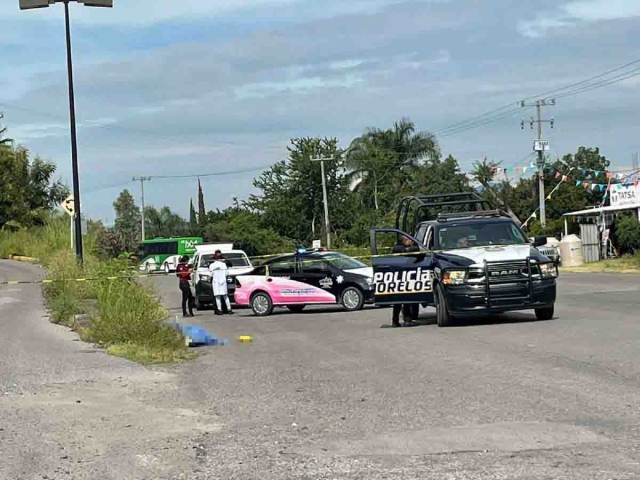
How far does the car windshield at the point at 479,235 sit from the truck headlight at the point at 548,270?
3.38 feet

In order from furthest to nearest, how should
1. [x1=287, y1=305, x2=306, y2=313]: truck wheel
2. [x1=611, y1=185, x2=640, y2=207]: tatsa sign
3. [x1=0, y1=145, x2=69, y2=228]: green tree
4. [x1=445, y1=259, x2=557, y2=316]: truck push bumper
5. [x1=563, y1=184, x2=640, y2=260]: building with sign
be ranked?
[x1=0, y1=145, x2=69, y2=228]: green tree < [x1=611, y1=185, x2=640, y2=207]: tatsa sign < [x1=563, y1=184, x2=640, y2=260]: building with sign < [x1=287, y1=305, x2=306, y2=313]: truck wheel < [x1=445, y1=259, x2=557, y2=316]: truck push bumper

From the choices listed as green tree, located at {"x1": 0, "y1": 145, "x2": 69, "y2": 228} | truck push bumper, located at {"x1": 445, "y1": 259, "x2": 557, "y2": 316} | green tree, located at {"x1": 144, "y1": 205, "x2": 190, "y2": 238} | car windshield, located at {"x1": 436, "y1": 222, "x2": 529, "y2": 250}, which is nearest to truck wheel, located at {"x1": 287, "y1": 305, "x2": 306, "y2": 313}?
car windshield, located at {"x1": 436, "y1": 222, "x2": 529, "y2": 250}

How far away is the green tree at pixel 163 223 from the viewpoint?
5010 inches

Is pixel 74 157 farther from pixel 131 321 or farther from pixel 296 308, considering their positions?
pixel 131 321

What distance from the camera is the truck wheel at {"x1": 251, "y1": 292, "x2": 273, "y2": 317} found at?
2622 centimetres

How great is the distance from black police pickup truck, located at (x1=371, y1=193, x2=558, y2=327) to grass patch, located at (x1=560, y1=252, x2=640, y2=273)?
2134 cm

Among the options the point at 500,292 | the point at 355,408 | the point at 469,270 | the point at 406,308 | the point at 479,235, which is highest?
the point at 479,235

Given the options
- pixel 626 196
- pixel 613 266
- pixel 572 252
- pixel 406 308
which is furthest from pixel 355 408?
pixel 626 196

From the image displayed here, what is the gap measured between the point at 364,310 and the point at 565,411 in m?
16.8

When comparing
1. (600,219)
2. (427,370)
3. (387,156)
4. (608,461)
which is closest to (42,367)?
(427,370)

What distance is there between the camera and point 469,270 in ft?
57.2

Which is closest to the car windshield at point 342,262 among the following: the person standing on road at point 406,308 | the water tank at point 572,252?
the person standing on road at point 406,308

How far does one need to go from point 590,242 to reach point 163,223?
8828 cm

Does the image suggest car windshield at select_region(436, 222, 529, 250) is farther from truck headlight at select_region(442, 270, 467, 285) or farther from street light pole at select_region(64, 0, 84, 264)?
street light pole at select_region(64, 0, 84, 264)
